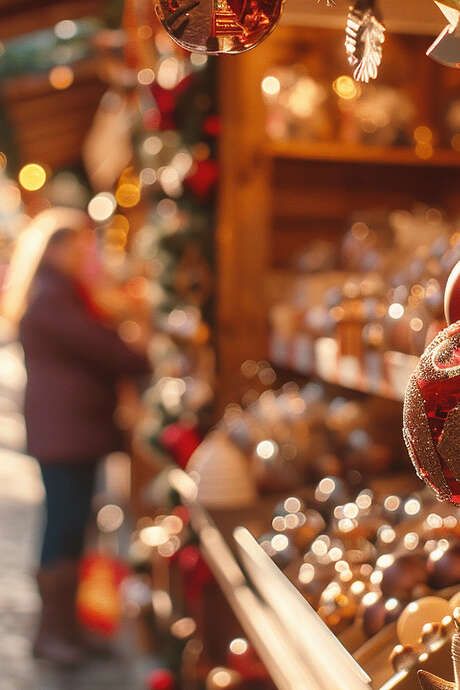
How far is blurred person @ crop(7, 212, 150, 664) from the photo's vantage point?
3203 mm

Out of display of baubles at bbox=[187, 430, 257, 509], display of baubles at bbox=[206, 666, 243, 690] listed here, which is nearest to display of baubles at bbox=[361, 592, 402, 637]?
display of baubles at bbox=[206, 666, 243, 690]

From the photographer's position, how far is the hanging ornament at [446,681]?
78 cm

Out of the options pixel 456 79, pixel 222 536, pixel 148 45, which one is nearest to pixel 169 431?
pixel 222 536

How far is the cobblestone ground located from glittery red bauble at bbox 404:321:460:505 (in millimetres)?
2442

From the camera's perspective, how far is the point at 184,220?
2.70 metres

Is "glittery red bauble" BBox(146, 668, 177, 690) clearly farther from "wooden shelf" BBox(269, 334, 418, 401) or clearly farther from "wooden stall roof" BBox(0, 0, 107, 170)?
"wooden stall roof" BBox(0, 0, 107, 170)

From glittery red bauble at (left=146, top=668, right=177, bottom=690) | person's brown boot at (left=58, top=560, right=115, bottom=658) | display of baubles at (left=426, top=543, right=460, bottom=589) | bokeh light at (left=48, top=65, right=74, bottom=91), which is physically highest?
display of baubles at (left=426, top=543, right=460, bottom=589)

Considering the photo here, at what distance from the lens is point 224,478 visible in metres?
2.11

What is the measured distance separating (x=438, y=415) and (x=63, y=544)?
2778 millimetres

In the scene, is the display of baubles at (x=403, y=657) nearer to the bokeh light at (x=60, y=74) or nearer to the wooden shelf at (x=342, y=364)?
the wooden shelf at (x=342, y=364)

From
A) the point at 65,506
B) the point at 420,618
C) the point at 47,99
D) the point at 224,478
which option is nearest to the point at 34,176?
the point at 47,99

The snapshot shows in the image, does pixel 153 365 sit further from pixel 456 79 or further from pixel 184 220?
pixel 456 79

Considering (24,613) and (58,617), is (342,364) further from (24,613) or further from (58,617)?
(24,613)

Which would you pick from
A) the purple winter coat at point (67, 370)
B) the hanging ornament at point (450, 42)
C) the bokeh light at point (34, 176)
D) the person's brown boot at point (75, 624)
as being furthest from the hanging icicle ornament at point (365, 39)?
the bokeh light at point (34, 176)
